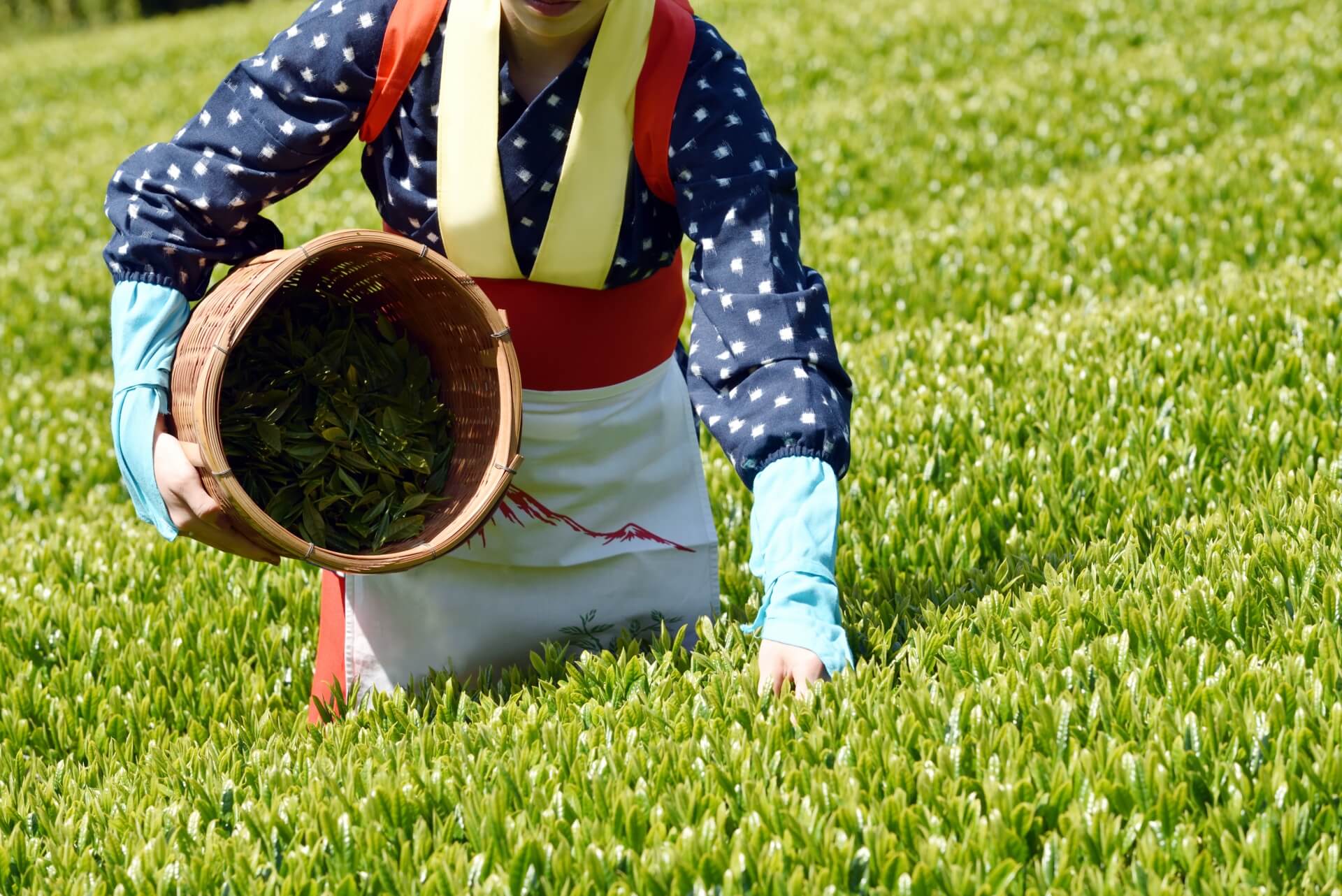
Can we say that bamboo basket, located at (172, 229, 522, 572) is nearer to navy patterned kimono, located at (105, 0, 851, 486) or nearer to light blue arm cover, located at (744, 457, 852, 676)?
navy patterned kimono, located at (105, 0, 851, 486)

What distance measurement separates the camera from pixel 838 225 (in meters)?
8.26

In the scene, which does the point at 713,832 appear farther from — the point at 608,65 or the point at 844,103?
the point at 844,103

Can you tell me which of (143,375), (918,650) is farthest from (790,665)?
(143,375)

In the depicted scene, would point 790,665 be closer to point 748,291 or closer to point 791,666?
point 791,666

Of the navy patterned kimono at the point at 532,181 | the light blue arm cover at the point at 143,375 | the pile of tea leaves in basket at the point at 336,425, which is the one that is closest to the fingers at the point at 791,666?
the navy patterned kimono at the point at 532,181

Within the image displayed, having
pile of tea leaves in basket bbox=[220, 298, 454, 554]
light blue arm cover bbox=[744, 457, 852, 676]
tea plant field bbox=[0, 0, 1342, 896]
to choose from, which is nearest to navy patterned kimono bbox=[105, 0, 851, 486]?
light blue arm cover bbox=[744, 457, 852, 676]

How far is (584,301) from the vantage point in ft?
9.96

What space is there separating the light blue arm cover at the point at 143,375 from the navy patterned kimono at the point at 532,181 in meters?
0.06

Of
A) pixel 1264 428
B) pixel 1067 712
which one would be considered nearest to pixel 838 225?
pixel 1264 428

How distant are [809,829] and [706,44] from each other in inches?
64.0

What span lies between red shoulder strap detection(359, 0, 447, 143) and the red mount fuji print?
35.8 inches

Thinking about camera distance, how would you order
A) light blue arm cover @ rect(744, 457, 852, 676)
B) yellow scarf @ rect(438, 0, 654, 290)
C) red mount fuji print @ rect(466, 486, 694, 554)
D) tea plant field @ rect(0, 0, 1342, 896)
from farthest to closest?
red mount fuji print @ rect(466, 486, 694, 554) < yellow scarf @ rect(438, 0, 654, 290) < light blue arm cover @ rect(744, 457, 852, 676) < tea plant field @ rect(0, 0, 1342, 896)

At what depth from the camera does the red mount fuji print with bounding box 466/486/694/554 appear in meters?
3.12

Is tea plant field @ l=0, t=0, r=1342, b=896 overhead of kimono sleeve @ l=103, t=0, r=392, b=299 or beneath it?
beneath
